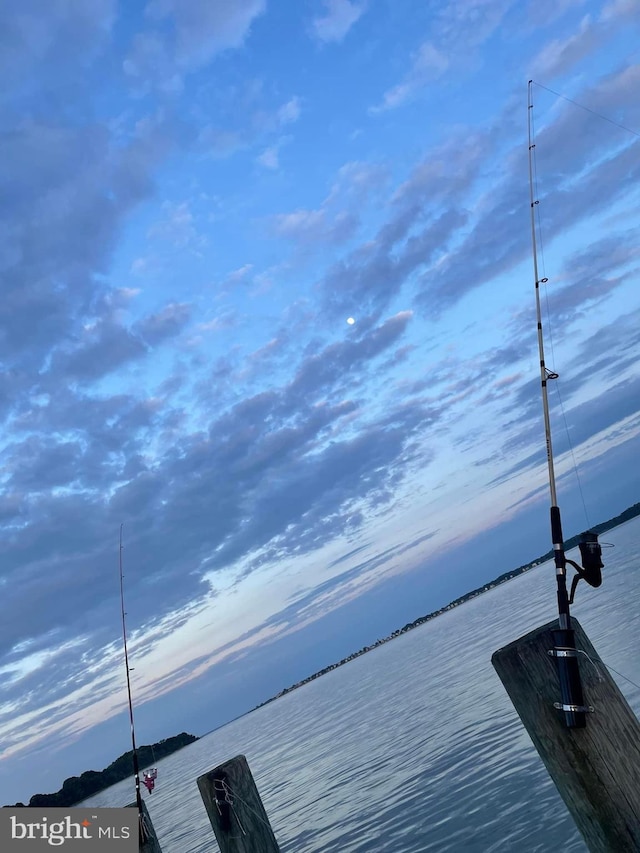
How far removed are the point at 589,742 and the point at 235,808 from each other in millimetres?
4996

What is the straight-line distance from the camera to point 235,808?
7.54 meters

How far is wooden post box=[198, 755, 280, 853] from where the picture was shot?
7.51 m

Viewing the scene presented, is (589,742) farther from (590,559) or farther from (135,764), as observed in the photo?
(135,764)

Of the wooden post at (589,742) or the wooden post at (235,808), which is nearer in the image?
the wooden post at (589,742)

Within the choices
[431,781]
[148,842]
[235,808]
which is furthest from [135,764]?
[431,781]

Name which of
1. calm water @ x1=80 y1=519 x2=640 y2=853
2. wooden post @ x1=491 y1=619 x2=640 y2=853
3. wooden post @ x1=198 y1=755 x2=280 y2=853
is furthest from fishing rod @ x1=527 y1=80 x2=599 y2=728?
calm water @ x1=80 y1=519 x2=640 y2=853

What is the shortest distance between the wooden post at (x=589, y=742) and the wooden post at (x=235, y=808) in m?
4.41

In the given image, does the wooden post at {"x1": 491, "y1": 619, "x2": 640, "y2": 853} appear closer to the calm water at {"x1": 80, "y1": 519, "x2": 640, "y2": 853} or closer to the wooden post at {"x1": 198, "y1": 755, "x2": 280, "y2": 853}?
the wooden post at {"x1": 198, "y1": 755, "x2": 280, "y2": 853}

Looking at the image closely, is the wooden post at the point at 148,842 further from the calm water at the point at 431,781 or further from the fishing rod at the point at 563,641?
the fishing rod at the point at 563,641

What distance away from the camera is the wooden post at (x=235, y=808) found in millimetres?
7508

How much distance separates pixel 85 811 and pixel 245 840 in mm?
1795

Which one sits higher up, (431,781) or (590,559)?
(590,559)

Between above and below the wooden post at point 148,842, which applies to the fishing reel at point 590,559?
above

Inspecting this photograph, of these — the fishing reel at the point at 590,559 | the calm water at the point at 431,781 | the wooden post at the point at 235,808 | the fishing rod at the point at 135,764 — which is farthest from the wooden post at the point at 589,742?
the calm water at the point at 431,781
